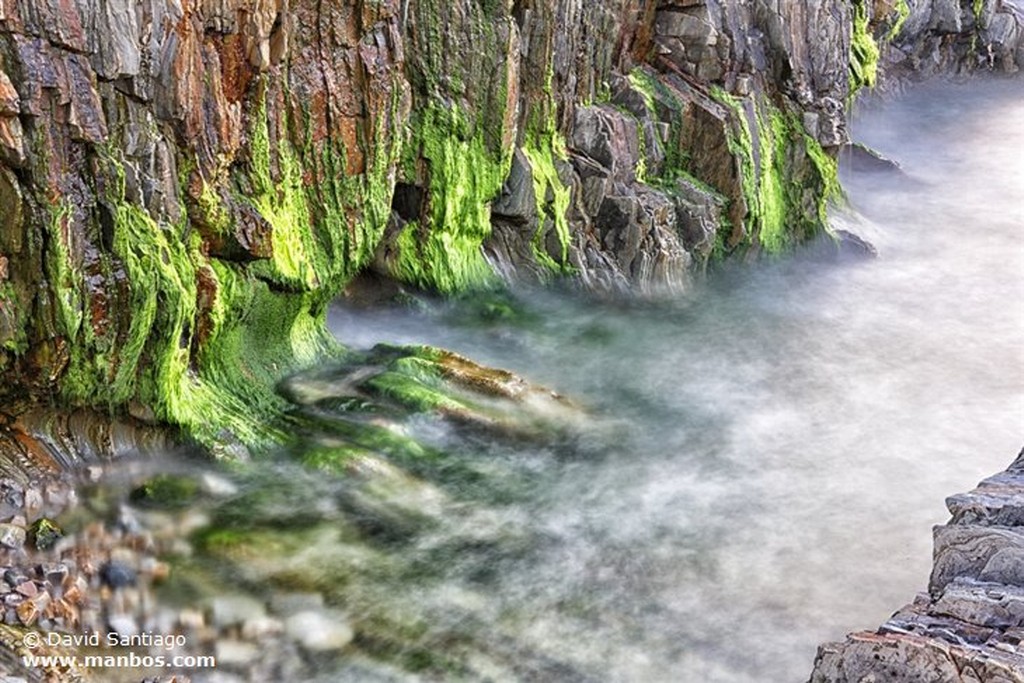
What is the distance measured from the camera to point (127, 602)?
9633mm

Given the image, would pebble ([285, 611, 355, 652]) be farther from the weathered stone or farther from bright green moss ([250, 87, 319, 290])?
the weathered stone

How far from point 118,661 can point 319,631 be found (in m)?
1.67

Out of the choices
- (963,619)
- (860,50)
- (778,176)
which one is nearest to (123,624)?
(963,619)

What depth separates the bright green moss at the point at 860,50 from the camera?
82.4ft

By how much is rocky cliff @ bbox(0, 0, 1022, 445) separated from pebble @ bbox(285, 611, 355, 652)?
10.4 ft

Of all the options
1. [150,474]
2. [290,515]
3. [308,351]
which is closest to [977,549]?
[290,515]

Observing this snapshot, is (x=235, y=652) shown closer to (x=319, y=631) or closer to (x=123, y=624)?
(x=319, y=631)

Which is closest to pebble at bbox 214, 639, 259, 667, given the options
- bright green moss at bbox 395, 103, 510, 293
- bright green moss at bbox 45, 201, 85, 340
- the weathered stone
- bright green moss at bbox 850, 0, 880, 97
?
bright green moss at bbox 45, 201, 85, 340

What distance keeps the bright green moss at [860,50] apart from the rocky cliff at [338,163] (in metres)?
0.15

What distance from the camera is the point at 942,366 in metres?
18.1

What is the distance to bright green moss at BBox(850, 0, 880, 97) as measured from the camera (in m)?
25.1

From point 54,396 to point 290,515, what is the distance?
2606mm

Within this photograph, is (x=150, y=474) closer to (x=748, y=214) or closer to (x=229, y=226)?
(x=229, y=226)

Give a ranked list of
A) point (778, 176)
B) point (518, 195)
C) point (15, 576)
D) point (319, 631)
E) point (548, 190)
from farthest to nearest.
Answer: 1. point (778, 176)
2. point (548, 190)
3. point (518, 195)
4. point (319, 631)
5. point (15, 576)
